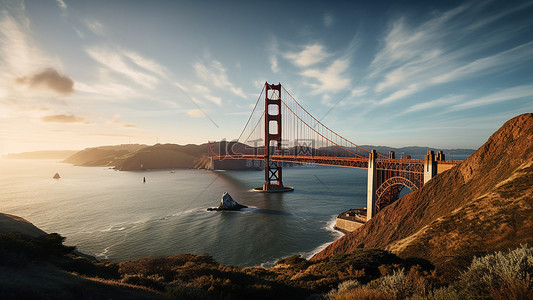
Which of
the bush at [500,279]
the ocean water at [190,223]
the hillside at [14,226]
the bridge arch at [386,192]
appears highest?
the bush at [500,279]

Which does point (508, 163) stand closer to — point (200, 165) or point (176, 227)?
point (176, 227)

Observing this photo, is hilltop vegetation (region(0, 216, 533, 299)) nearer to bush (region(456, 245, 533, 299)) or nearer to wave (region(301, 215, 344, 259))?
bush (region(456, 245, 533, 299))

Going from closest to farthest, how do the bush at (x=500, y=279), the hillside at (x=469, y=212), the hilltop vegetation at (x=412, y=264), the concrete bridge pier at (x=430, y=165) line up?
the bush at (x=500, y=279)
the hilltop vegetation at (x=412, y=264)
the hillside at (x=469, y=212)
the concrete bridge pier at (x=430, y=165)

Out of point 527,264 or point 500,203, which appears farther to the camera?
point 500,203

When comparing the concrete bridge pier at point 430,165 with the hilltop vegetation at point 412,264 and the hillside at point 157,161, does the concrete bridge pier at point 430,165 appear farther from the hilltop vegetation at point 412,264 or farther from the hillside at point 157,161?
the hillside at point 157,161

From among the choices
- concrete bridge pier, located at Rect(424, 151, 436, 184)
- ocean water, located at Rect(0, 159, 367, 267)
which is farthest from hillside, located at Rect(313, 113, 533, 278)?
ocean water, located at Rect(0, 159, 367, 267)

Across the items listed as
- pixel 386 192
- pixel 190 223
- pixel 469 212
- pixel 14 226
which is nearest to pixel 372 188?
pixel 386 192

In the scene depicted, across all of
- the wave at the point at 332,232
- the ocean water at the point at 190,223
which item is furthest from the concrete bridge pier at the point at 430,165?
the ocean water at the point at 190,223

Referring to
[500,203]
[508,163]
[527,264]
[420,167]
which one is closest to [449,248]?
[500,203]

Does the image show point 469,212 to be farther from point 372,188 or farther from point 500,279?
point 372,188
